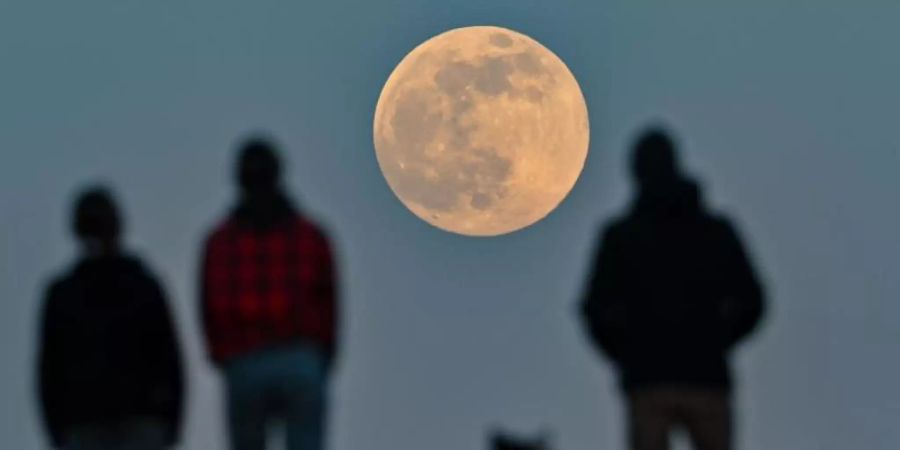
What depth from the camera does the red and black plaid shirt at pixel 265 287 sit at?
46.4 feet

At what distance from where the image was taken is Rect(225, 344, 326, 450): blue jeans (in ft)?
46.2

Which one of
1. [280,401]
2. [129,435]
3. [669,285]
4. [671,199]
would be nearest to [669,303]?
[669,285]

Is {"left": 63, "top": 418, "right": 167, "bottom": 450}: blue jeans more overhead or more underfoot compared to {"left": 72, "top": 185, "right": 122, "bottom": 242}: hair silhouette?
more underfoot

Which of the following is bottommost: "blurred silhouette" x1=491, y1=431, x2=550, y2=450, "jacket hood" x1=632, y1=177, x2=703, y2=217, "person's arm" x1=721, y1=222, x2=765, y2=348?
"blurred silhouette" x1=491, y1=431, x2=550, y2=450

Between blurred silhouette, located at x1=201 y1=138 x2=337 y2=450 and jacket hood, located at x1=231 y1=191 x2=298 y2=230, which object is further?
jacket hood, located at x1=231 y1=191 x2=298 y2=230

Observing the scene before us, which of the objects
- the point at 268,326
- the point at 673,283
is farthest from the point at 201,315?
the point at 673,283

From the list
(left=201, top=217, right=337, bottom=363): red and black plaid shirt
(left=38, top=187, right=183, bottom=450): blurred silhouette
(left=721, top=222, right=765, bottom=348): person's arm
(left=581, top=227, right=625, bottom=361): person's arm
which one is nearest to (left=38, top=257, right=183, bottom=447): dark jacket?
(left=38, top=187, right=183, bottom=450): blurred silhouette

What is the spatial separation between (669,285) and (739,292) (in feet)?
1.26

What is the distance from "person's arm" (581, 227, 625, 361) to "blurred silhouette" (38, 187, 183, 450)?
7.42 ft

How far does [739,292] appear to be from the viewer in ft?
46.2

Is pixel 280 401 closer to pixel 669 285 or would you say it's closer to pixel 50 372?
pixel 50 372

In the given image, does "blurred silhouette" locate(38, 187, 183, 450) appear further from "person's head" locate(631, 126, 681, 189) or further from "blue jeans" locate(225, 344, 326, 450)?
"person's head" locate(631, 126, 681, 189)

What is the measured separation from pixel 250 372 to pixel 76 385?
0.94m

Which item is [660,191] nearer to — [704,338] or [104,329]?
[704,338]
